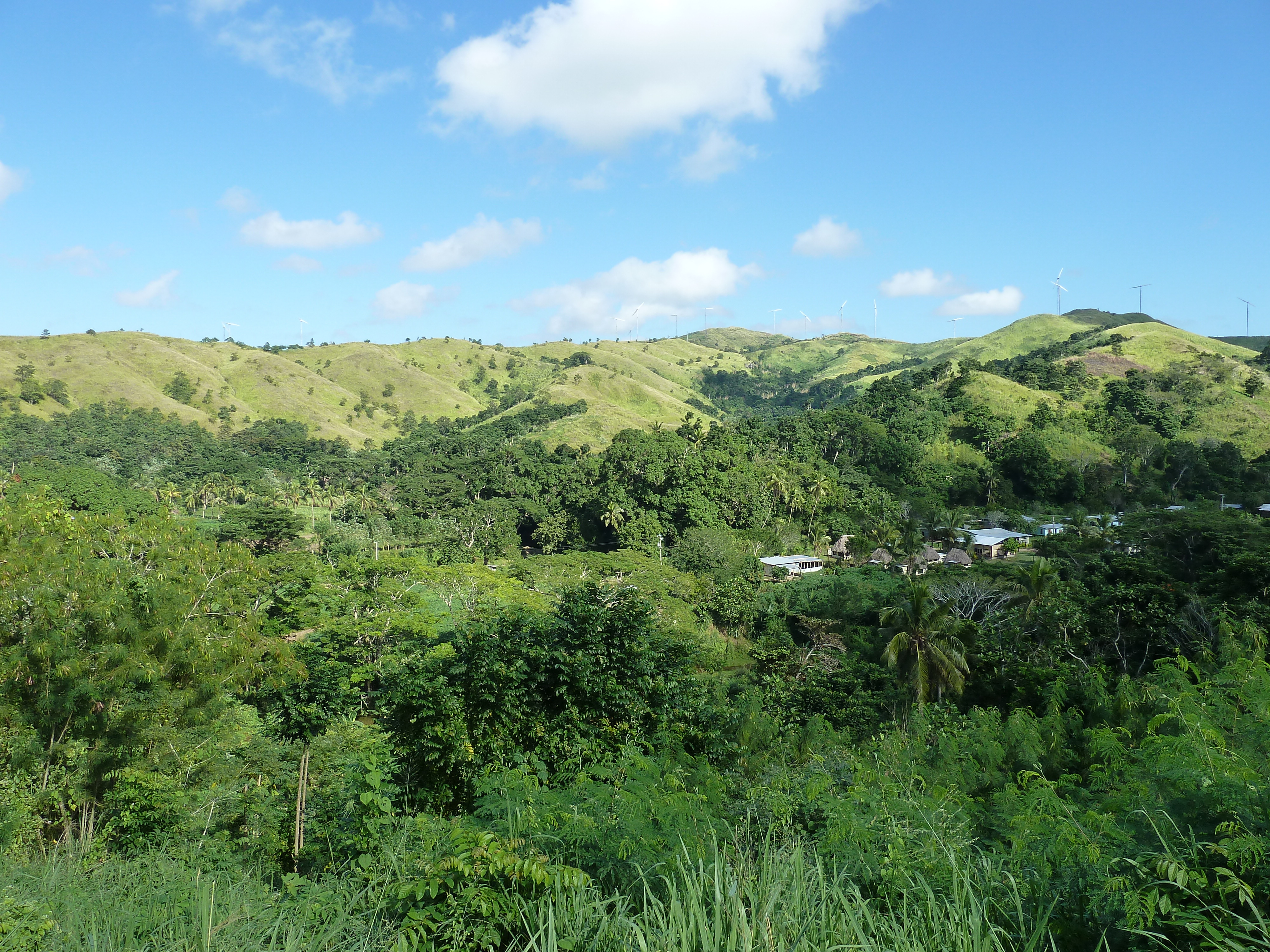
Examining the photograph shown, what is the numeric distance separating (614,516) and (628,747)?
42.1 meters

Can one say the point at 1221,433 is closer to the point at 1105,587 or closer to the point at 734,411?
the point at 1105,587

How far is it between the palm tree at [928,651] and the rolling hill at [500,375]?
4906 centimetres

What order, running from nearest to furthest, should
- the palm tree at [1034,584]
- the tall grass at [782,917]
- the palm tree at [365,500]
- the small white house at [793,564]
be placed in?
the tall grass at [782,917] < the palm tree at [1034,584] < the small white house at [793,564] < the palm tree at [365,500]

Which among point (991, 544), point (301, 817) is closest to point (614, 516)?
point (991, 544)

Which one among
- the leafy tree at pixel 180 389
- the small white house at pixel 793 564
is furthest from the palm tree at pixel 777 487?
the leafy tree at pixel 180 389

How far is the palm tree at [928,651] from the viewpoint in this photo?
70.2 feet

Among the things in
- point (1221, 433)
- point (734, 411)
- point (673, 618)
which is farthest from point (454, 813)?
point (734, 411)

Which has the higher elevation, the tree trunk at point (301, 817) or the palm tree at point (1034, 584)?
the tree trunk at point (301, 817)

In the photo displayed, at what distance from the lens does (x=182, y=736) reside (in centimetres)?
1245

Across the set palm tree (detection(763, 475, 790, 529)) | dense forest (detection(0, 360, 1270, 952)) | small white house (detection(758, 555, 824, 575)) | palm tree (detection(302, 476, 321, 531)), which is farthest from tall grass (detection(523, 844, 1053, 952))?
palm tree (detection(302, 476, 321, 531))

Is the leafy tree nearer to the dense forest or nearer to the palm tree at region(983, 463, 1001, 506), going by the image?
the dense forest

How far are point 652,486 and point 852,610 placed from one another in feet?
70.3

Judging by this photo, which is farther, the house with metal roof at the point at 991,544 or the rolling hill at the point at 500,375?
the rolling hill at the point at 500,375

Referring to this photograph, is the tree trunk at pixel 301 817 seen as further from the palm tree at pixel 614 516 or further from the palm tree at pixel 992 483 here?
the palm tree at pixel 992 483
